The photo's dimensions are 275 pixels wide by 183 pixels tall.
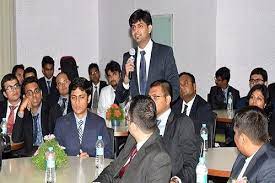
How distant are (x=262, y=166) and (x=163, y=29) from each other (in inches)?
278

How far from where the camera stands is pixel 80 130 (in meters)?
4.98

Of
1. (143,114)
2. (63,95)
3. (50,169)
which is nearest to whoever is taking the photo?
(143,114)

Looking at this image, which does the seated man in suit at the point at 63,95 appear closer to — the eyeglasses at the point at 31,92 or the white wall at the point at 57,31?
the eyeglasses at the point at 31,92

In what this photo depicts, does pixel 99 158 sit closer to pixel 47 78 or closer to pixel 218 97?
pixel 218 97

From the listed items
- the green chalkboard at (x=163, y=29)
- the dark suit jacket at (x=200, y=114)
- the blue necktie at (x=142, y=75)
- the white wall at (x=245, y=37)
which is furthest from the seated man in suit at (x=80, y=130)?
the green chalkboard at (x=163, y=29)

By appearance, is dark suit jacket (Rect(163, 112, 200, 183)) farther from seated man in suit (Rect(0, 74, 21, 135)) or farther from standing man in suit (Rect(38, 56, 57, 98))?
standing man in suit (Rect(38, 56, 57, 98))

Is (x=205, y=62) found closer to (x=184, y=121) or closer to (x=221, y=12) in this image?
(x=221, y=12)

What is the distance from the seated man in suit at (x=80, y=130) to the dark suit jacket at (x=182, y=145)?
813 millimetres

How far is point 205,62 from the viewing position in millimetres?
9352

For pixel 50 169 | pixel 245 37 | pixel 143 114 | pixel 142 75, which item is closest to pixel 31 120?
pixel 142 75

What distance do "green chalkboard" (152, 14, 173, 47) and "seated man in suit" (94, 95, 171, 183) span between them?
6443 mm

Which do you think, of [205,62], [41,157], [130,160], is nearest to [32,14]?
[205,62]

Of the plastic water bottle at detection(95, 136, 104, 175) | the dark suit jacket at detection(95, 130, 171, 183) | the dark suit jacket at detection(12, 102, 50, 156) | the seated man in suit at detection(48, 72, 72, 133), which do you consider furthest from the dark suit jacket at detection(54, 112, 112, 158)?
the seated man in suit at detection(48, 72, 72, 133)

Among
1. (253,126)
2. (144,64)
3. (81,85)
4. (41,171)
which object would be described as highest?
(144,64)
